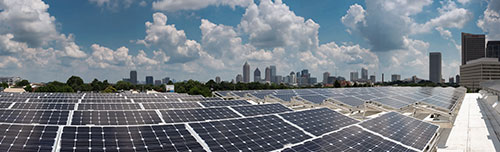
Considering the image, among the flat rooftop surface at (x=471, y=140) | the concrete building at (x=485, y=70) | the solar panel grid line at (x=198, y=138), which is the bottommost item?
the flat rooftop surface at (x=471, y=140)

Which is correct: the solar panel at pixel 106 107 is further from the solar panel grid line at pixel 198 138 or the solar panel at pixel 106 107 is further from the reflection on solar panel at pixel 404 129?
the reflection on solar panel at pixel 404 129

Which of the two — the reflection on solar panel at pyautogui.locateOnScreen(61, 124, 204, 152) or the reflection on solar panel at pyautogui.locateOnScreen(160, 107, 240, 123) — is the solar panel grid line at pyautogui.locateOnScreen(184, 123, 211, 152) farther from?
the reflection on solar panel at pyautogui.locateOnScreen(160, 107, 240, 123)

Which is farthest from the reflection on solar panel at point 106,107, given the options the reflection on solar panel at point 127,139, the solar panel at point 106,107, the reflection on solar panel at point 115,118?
the reflection on solar panel at point 127,139

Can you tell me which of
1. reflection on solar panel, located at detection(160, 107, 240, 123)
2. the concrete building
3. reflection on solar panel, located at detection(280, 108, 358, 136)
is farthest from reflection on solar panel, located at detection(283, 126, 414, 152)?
the concrete building

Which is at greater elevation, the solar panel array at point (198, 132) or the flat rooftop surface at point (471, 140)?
the solar panel array at point (198, 132)

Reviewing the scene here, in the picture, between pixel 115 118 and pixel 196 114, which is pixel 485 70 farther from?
pixel 115 118

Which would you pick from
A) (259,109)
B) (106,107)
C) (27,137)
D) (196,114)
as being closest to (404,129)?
(259,109)
